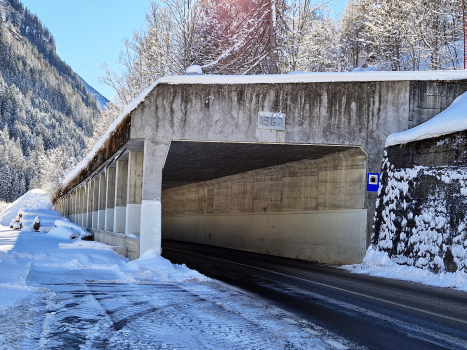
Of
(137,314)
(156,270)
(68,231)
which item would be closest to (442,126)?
(156,270)

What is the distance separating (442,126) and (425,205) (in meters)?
2.29

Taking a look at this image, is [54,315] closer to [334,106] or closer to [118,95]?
[334,106]

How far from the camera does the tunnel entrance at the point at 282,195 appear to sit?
16781 millimetres

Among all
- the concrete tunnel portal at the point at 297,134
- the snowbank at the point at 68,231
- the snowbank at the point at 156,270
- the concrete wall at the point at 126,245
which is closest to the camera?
the snowbank at the point at 156,270

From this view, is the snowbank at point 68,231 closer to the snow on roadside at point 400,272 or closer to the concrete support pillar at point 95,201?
the concrete support pillar at point 95,201

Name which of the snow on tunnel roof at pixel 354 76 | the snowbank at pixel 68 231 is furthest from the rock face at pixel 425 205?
the snowbank at pixel 68 231

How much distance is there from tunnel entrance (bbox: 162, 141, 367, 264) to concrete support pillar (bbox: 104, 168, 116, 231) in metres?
2.71

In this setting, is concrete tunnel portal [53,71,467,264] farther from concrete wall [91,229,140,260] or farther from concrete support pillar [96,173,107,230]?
concrete support pillar [96,173,107,230]

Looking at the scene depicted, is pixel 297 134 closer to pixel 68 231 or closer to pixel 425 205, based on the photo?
pixel 425 205

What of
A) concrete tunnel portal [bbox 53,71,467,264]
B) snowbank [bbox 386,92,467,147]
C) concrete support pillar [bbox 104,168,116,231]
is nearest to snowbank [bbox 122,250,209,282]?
concrete tunnel portal [bbox 53,71,467,264]

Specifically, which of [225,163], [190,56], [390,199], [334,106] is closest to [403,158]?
[390,199]

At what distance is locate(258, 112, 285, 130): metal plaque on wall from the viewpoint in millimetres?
15453

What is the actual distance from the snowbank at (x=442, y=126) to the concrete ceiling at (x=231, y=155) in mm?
1856

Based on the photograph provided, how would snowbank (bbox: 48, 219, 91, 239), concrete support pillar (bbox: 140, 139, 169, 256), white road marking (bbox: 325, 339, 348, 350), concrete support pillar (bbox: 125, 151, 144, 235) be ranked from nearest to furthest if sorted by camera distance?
white road marking (bbox: 325, 339, 348, 350) < concrete support pillar (bbox: 140, 139, 169, 256) < concrete support pillar (bbox: 125, 151, 144, 235) < snowbank (bbox: 48, 219, 91, 239)
